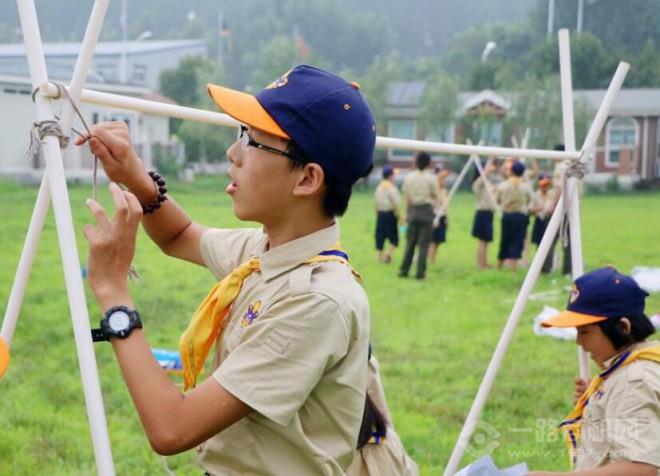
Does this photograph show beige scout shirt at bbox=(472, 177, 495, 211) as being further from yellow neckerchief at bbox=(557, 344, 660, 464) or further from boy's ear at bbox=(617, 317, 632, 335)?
boy's ear at bbox=(617, 317, 632, 335)

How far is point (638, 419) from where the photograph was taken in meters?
2.78

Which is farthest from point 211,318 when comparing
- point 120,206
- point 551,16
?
point 551,16

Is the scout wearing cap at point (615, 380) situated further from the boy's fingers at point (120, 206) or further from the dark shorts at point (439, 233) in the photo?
the dark shorts at point (439, 233)

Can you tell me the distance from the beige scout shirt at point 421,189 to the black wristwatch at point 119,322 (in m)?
9.46

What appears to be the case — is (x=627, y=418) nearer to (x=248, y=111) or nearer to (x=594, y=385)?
(x=594, y=385)

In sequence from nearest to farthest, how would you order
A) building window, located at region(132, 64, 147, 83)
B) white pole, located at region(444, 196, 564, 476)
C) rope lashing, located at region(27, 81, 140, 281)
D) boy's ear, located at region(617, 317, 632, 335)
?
rope lashing, located at region(27, 81, 140, 281), boy's ear, located at region(617, 317, 632, 335), white pole, located at region(444, 196, 564, 476), building window, located at region(132, 64, 147, 83)

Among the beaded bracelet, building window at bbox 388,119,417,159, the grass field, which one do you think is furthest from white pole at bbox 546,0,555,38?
the beaded bracelet

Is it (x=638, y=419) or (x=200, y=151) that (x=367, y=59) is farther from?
(x=638, y=419)

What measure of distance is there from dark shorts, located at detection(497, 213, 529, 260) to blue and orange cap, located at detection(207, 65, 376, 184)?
32.5 feet

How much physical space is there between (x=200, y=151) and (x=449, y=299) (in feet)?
92.9

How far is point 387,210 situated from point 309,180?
10.4 metres

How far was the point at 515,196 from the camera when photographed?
11461 millimetres

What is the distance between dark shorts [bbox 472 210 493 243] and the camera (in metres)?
12.0

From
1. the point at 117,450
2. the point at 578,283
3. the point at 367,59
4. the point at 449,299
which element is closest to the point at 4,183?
the point at 449,299
